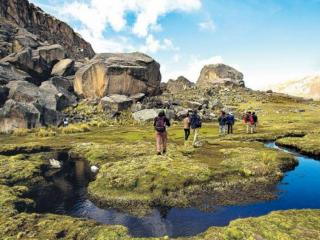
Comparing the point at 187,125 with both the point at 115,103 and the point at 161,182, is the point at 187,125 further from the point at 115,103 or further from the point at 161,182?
the point at 115,103

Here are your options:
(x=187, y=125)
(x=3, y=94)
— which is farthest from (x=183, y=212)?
(x=3, y=94)

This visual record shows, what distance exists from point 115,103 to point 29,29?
94128 mm

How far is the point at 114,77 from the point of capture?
268 ft

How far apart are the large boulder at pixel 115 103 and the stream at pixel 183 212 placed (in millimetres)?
50274

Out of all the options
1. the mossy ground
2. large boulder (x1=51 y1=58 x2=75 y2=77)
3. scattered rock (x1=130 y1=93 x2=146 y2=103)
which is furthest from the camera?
large boulder (x1=51 y1=58 x2=75 y2=77)

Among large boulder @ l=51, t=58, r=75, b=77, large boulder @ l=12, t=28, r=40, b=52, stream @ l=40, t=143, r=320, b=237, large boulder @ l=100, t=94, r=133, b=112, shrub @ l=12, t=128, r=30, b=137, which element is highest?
large boulder @ l=12, t=28, r=40, b=52

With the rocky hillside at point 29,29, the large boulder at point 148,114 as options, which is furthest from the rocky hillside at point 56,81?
the large boulder at point 148,114

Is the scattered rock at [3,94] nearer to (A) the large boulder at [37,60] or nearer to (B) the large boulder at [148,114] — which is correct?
(A) the large boulder at [37,60]

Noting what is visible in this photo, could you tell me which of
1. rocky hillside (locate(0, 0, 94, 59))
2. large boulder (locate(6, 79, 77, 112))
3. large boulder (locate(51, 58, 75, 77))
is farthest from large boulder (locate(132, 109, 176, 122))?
rocky hillside (locate(0, 0, 94, 59))

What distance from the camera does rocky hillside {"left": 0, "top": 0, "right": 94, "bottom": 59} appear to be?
104438 mm

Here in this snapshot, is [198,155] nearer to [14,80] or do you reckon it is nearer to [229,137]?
[229,137]

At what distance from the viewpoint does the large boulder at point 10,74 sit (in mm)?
77500

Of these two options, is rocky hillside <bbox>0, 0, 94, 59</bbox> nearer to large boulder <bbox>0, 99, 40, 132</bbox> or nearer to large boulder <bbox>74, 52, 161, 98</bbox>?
large boulder <bbox>74, 52, 161, 98</bbox>

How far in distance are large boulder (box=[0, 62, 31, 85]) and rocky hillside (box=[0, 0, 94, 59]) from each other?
55.5 ft
